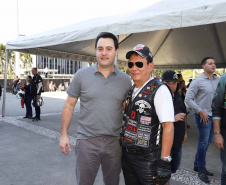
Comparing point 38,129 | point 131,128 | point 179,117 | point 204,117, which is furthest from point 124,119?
point 38,129

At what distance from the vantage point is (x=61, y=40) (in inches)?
210

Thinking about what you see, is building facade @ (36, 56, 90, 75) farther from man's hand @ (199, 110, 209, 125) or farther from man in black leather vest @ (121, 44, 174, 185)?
man in black leather vest @ (121, 44, 174, 185)

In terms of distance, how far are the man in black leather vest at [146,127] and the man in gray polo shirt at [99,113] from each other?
211 mm

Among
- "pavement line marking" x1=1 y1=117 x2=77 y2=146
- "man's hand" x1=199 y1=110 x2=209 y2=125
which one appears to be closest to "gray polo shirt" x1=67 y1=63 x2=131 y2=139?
"man's hand" x1=199 y1=110 x2=209 y2=125

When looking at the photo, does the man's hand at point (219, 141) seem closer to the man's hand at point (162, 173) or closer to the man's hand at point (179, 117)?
Result: the man's hand at point (179, 117)

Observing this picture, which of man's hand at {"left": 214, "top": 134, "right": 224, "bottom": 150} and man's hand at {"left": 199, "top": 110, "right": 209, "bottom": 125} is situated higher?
man's hand at {"left": 199, "top": 110, "right": 209, "bottom": 125}

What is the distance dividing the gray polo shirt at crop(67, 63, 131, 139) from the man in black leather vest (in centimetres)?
20

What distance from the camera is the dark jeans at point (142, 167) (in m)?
1.60

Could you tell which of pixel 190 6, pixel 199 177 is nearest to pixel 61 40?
pixel 190 6

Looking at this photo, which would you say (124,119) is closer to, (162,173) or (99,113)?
(99,113)

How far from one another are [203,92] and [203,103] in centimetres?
17

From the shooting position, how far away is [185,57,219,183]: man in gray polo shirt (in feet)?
10.2

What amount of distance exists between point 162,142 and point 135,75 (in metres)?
0.58

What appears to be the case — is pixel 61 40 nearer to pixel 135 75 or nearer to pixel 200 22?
pixel 200 22
